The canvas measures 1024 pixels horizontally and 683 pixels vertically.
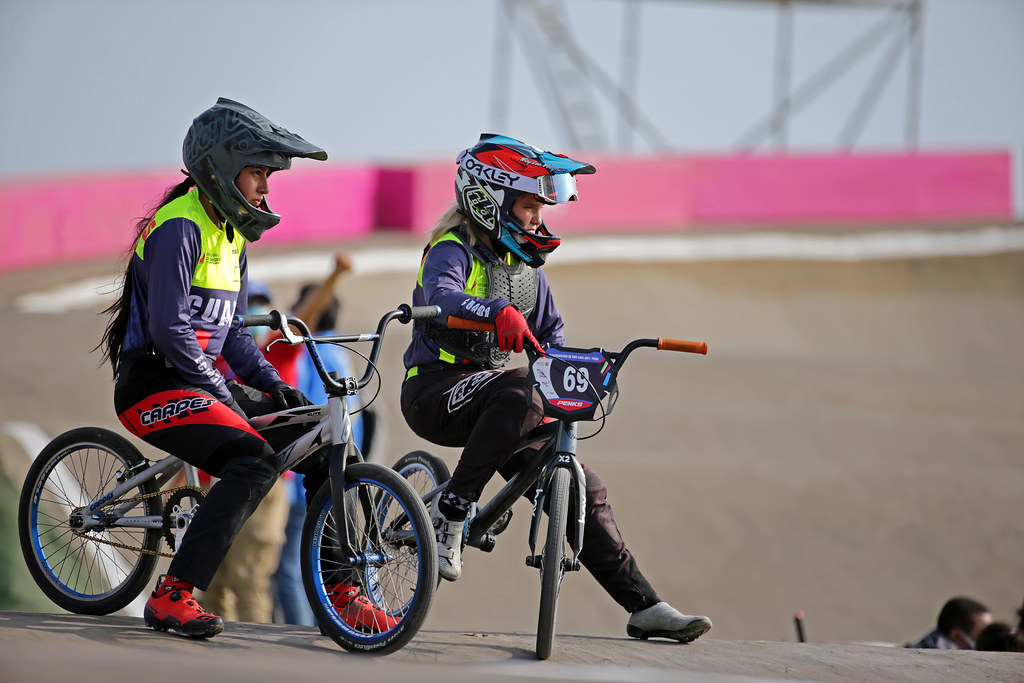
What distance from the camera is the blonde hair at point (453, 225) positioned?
4.93 metres

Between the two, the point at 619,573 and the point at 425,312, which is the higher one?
the point at 425,312

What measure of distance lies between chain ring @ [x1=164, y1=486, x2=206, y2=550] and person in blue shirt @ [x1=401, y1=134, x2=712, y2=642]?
0.95 metres

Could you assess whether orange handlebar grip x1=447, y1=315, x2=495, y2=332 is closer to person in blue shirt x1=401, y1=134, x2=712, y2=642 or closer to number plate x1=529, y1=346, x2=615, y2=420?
person in blue shirt x1=401, y1=134, x2=712, y2=642

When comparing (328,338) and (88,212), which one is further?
(88,212)

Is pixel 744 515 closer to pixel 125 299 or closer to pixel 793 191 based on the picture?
pixel 125 299

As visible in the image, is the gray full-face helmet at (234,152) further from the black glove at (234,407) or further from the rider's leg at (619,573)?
the rider's leg at (619,573)

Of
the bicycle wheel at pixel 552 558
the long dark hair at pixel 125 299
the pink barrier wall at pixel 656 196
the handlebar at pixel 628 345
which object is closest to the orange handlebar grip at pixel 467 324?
the handlebar at pixel 628 345

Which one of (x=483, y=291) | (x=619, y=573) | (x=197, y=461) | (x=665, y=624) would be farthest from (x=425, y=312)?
(x=665, y=624)

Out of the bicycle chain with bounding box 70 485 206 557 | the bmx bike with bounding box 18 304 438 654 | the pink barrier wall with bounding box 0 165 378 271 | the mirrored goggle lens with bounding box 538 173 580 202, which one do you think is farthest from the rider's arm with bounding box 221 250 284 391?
the pink barrier wall with bounding box 0 165 378 271

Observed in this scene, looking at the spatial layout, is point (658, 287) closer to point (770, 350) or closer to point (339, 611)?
point (770, 350)

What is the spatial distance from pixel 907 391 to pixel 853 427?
2677mm

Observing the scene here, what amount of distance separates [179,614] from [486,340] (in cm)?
170

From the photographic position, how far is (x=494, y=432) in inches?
176

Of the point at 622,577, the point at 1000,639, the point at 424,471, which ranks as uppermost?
the point at 424,471
